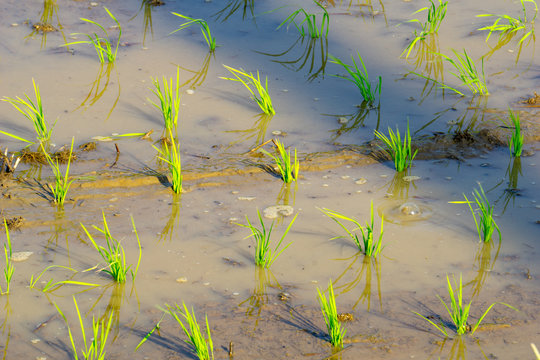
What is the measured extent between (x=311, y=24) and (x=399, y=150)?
6.07 ft

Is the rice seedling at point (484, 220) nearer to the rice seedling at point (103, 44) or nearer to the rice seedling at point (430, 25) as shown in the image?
the rice seedling at point (430, 25)

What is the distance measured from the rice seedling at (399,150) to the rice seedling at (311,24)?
5.18ft

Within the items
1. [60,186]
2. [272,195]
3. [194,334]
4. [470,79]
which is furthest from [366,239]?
[470,79]

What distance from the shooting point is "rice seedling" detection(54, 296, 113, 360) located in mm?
2416

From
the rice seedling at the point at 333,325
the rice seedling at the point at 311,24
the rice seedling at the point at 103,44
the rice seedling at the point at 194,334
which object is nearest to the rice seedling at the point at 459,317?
the rice seedling at the point at 333,325

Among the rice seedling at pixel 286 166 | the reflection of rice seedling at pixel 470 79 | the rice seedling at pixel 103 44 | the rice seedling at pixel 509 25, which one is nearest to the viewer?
the rice seedling at pixel 286 166

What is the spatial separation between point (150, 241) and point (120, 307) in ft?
1.58

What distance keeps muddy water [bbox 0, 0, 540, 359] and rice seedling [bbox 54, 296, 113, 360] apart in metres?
0.05

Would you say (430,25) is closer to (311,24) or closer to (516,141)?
(311,24)

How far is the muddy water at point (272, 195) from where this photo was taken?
2680 mm

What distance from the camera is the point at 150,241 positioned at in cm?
320

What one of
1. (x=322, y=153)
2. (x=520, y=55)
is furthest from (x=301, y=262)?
(x=520, y=55)

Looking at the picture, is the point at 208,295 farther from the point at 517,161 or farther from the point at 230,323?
the point at 517,161

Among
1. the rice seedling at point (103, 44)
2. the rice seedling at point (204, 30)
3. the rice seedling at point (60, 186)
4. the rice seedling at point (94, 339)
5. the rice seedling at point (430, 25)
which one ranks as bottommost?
the rice seedling at point (94, 339)
